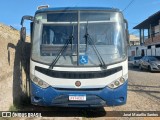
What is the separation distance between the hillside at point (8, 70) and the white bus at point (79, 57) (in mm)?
681

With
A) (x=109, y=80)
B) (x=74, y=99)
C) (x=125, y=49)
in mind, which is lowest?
(x=74, y=99)

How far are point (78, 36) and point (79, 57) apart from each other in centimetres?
62

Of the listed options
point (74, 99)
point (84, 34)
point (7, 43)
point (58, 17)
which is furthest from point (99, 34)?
point (7, 43)

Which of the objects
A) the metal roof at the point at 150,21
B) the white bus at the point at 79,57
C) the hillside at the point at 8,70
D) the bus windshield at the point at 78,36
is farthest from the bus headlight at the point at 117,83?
the metal roof at the point at 150,21

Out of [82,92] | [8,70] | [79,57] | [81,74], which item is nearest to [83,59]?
[79,57]

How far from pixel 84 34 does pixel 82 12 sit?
64 centimetres

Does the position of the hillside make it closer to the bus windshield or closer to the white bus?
the white bus

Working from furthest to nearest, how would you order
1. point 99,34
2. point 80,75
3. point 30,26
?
1. point 30,26
2. point 99,34
3. point 80,75

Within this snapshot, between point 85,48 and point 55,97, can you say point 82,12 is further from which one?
point 55,97

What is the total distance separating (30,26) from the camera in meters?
9.11

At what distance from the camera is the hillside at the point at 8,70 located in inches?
322

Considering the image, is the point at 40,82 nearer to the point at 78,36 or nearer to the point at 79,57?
the point at 79,57

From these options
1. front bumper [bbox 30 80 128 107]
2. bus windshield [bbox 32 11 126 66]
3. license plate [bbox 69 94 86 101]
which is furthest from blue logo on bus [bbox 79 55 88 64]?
license plate [bbox 69 94 86 101]

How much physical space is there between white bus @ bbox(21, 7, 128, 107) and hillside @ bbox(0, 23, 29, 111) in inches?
26.8
